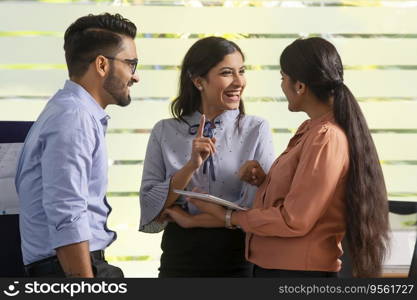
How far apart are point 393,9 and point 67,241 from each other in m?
2.97

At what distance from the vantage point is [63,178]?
8.41 feet

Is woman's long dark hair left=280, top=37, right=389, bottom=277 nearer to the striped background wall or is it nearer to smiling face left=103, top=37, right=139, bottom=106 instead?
smiling face left=103, top=37, right=139, bottom=106

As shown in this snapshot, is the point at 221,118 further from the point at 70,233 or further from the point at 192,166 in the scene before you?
the point at 70,233

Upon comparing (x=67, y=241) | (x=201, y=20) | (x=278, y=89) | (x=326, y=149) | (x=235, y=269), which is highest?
(x=201, y=20)

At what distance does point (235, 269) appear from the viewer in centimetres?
340


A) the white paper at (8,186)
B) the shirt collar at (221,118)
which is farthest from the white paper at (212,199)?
the white paper at (8,186)

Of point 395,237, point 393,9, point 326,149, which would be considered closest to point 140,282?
point 326,149

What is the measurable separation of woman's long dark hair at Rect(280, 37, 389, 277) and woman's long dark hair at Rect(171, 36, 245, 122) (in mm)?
515

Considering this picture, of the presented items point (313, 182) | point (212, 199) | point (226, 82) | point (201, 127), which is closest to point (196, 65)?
point (226, 82)

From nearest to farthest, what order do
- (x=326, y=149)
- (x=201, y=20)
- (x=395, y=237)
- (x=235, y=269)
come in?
(x=326, y=149) < (x=235, y=269) < (x=395, y=237) < (x=201, y=20)

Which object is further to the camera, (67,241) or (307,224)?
(307,224)

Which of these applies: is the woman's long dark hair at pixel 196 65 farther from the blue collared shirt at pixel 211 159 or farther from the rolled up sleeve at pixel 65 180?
the rolled up sleeve at pixel 65 180

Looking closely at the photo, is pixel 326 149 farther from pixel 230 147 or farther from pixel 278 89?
pixel 278 89
